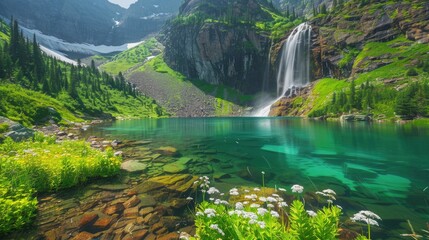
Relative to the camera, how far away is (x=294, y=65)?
593ft

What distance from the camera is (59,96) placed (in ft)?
374

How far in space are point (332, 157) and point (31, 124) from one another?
6332 cm

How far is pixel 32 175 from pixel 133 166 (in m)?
9.06

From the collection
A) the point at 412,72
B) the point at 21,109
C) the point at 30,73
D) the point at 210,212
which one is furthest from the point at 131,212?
the point at 412,72

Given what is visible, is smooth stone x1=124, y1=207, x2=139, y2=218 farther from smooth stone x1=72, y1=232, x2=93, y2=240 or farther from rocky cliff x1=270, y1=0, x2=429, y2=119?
rocky cliff x1=270, y1=0, x2=429, y2=119

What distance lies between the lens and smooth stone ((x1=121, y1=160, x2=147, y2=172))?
23017 mm

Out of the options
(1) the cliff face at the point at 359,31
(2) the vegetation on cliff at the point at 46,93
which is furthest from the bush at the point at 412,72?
(2) the vegetation on cliff at the point at 46,93

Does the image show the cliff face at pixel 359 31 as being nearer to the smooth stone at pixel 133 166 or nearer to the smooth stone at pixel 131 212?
the smooth stone at pixel 133 166

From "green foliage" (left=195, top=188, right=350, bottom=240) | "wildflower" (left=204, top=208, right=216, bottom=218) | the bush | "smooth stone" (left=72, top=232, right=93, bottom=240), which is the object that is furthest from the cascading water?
"wildflower" (left=204, top=208, right=216, bottom=218)

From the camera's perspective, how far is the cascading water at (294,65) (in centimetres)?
17562

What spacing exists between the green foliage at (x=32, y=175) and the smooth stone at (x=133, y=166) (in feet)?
6.05

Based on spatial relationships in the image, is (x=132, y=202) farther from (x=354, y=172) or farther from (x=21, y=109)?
(x=21, y=109)

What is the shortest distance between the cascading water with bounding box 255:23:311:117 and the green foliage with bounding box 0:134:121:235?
158109mm

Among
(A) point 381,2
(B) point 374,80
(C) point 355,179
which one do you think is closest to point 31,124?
(C) point 355,179
